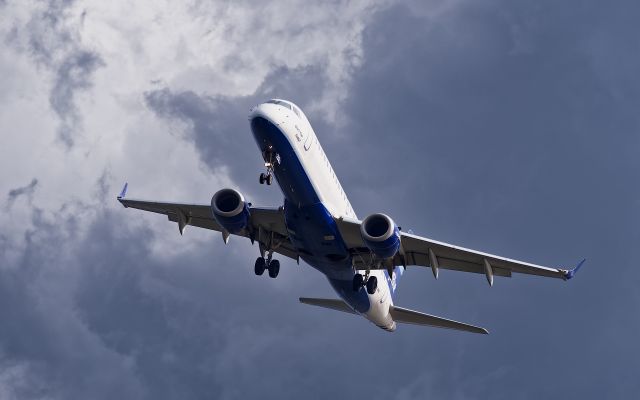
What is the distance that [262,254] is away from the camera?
5322 centimetres

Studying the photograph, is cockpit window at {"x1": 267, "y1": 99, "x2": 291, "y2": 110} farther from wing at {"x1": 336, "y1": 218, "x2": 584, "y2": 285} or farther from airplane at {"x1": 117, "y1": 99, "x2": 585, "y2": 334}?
wing at {"x1": 336, "y1": 218, "x2": 584, "y2": 285}

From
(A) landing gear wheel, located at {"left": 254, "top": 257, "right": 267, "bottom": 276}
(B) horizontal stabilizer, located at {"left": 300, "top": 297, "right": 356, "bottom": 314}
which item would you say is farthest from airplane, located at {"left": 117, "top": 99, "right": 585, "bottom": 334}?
(B) horizontal stabilizer, located at {"left": 300, "top": 297, "right": 356, "bottom": 314}

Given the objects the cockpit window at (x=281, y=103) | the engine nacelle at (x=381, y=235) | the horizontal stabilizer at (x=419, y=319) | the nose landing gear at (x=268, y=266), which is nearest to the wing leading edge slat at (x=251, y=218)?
the nose landing gear at (x=268, y=266)

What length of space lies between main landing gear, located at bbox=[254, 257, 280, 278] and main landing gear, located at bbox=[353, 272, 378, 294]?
412 cm

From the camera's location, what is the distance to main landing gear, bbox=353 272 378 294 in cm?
5181

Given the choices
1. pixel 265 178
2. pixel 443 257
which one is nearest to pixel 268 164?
pixel 265 178

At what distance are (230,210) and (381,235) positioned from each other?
7438mm

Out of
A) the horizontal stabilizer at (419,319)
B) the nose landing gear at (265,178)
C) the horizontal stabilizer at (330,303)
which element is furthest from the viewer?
the horizontal stabilizer at (330,303)

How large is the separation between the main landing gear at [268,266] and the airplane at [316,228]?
0.05 m

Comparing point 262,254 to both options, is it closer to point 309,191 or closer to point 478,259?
point 309,191

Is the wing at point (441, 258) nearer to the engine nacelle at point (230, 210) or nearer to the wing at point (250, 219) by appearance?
the wing at point (250, 219)

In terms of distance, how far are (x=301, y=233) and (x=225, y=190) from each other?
439cm

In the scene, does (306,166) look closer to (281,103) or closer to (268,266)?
(281,103)

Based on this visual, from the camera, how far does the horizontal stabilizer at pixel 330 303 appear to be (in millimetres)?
60000
